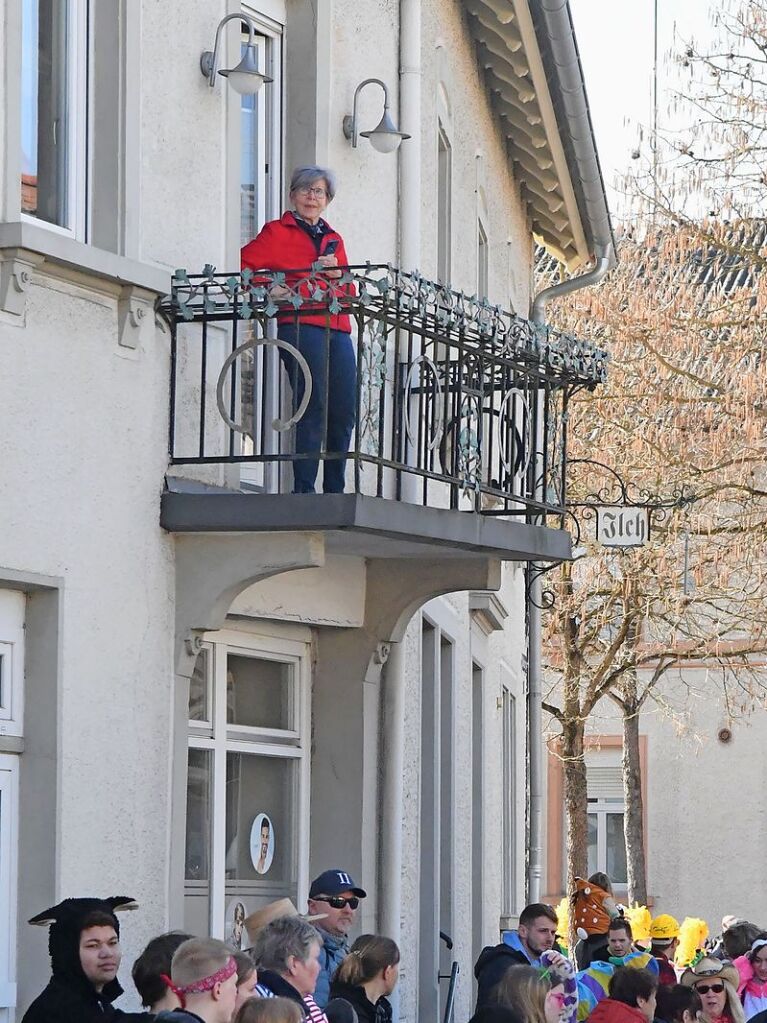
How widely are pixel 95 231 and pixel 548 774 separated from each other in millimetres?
28988

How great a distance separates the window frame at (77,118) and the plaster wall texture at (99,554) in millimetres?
433

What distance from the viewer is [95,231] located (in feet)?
29.9

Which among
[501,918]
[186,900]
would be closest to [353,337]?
[186,900]

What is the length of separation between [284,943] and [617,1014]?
8.63 feet

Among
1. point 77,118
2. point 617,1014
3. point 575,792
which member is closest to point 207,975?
point 617,1014

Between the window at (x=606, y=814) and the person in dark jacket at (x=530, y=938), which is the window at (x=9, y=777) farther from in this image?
the window at (x=606, y=814)

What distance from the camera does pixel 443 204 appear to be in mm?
14945

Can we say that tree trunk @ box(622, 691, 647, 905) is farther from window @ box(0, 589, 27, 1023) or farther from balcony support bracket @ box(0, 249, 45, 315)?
balcony support bracket @ box(0, 249, 45, 315)

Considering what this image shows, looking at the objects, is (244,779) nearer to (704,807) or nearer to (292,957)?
(292,957)

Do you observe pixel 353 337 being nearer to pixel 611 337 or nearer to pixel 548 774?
pixel 611 337

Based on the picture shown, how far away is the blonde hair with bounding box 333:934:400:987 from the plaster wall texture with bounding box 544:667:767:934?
27289 millimetres

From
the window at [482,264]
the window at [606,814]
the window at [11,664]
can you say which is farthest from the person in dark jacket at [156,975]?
the window at [606,814]

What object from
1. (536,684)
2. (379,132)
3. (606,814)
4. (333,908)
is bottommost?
(333,908)

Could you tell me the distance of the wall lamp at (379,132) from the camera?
11164mm
